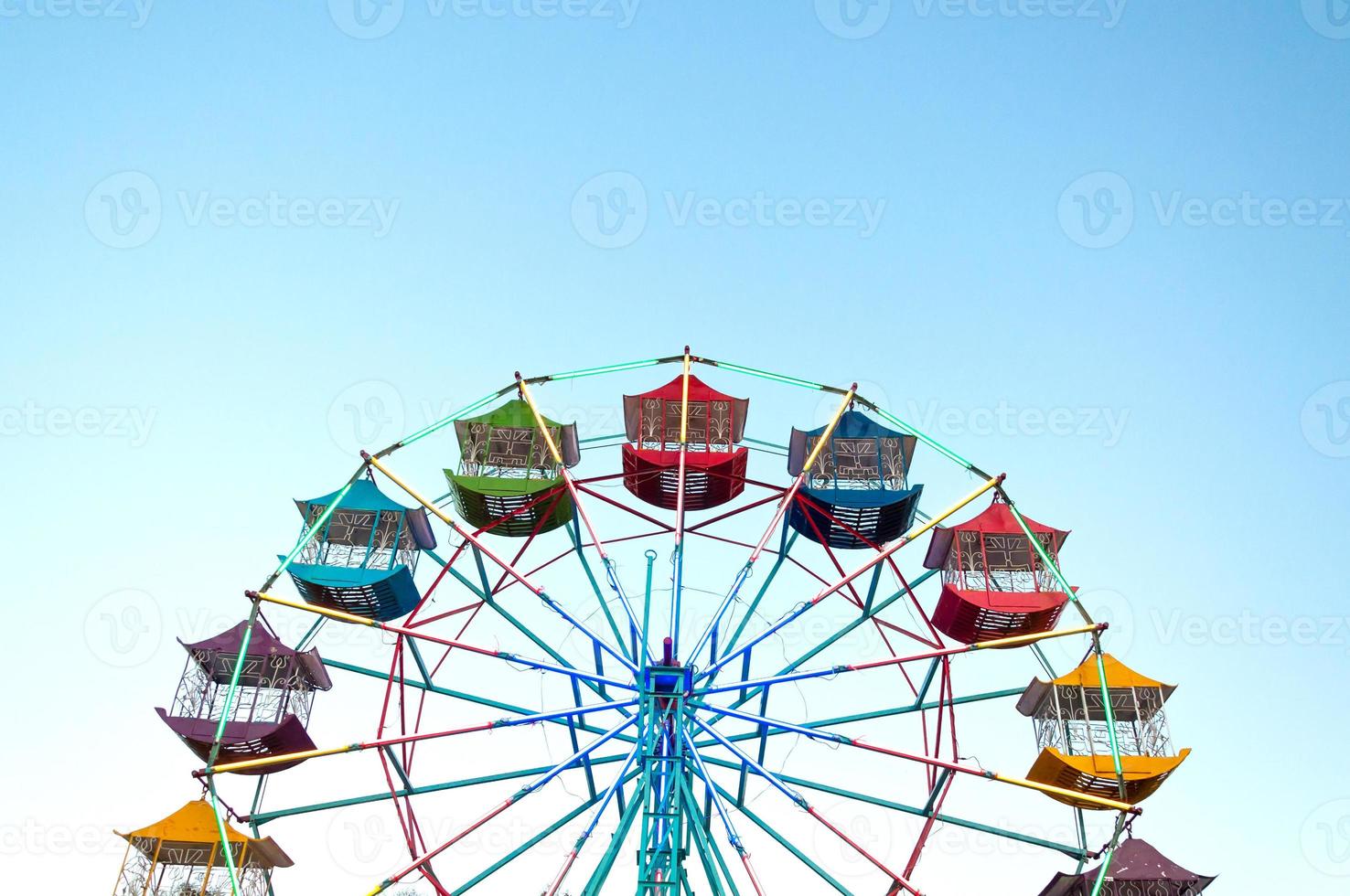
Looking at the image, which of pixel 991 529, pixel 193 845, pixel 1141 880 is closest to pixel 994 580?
pixel 991 529

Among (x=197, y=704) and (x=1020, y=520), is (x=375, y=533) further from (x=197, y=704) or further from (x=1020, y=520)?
(x=1020, y=520)

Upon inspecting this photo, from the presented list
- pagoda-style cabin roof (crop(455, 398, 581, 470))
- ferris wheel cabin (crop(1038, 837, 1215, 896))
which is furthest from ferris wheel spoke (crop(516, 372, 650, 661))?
ferris wheel cabin (crop(1038, 837, 1215, 896))

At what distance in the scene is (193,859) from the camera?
87.4ft

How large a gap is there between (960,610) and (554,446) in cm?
919

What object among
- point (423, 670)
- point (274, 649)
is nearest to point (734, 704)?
point (423, 670)

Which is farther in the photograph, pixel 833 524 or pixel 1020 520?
pixel 833 524

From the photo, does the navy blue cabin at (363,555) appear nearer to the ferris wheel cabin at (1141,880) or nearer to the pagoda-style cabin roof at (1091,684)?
the pagoda-style cabin roof at (1091,684)

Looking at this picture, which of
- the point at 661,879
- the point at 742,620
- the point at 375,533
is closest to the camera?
the point at 661,879

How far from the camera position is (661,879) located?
21188 mm

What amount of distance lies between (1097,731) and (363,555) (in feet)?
52.6

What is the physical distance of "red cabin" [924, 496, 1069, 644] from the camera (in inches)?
976

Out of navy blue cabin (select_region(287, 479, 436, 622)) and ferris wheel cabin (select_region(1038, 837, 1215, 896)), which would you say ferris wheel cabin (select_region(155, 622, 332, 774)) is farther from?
ferris wheel cabin (select_region(1038, 837, 1215, 896))

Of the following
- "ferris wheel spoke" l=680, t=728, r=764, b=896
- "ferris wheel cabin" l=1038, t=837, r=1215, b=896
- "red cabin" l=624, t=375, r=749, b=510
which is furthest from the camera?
"ferris wheel cabin" l=1038, t=837, r=1215, b=896

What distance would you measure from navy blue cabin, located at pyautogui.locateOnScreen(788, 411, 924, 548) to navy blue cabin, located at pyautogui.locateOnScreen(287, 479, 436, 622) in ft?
28.3
